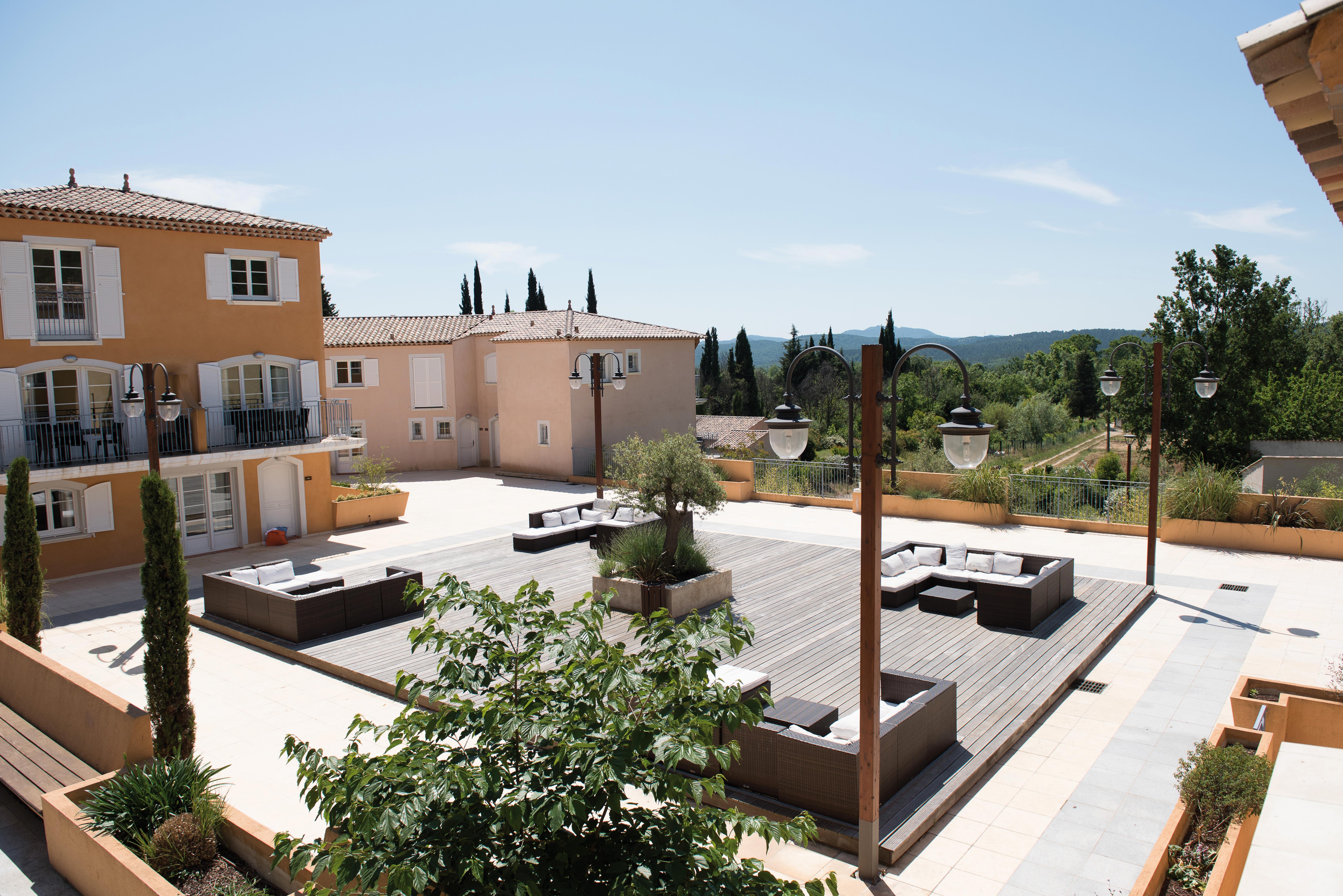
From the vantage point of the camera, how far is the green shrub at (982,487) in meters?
17.5

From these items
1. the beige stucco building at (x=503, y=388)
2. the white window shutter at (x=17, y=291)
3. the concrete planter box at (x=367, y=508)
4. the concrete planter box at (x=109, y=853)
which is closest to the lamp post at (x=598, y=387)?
the concrete planter box at (x=367, y=508)

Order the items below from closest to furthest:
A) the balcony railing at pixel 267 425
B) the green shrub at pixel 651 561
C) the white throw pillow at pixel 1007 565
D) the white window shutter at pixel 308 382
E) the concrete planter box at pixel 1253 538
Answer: the green shrub at pixel 651 561, the white throw pillow at pixel 1007 565, the concrete planter box at pixel 1253 538, the balcony railing at pixel 267 425, the white window shutter at pixel 308 382

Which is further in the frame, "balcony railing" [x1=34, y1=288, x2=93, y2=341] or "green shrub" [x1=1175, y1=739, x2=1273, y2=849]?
"balcony railing" [x1=34, y1=288, x2=93, y2=341]

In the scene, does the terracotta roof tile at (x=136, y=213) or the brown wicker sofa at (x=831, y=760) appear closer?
the brown wicker sofa at (x=831, y=760)

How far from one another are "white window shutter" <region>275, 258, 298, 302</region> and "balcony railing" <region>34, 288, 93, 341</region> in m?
3.49

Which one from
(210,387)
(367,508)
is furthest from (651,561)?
(210,387)

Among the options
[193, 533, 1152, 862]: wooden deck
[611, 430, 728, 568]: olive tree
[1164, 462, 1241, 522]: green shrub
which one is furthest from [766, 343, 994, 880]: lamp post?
[1164, 462, 1241, 522]: green shrub

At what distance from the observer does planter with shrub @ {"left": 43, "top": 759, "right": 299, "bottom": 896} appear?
5.46 metres

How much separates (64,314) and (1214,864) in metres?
18.2

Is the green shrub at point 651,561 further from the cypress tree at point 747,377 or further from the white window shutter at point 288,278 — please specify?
the cypress tree at point 747,377

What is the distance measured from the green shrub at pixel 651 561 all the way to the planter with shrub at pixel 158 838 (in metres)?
6.02

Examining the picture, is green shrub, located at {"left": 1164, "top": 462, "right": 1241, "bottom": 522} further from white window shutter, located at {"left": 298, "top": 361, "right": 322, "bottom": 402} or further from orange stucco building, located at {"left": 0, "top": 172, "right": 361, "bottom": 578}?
white window shutter, located at {"left": 298, "top": 361, "right": 322, "bottom": 402}

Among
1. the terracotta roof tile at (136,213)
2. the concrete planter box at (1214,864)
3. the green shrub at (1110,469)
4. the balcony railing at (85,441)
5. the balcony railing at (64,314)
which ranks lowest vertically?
the green shrub at (1110,469)

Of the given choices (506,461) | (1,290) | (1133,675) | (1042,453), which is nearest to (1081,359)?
(1042,453)
